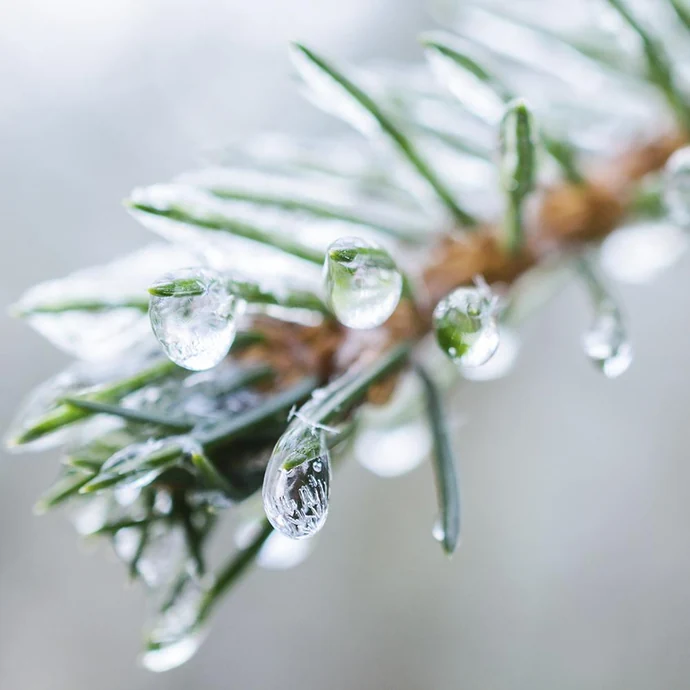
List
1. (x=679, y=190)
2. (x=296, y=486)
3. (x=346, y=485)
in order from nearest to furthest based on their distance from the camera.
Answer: (x=296, y=486), (x=679, y=190), (x=346, y=485)

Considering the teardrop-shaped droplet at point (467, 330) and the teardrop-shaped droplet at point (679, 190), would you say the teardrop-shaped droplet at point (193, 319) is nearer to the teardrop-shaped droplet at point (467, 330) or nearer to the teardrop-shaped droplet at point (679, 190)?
the teardrop-shaped droplet at point (467, 330)

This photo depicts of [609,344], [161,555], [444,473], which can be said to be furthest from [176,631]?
[609,344]

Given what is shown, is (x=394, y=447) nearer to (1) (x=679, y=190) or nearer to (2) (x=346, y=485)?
(1) (x=679, y=190)

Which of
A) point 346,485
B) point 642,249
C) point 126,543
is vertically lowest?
point 346,485

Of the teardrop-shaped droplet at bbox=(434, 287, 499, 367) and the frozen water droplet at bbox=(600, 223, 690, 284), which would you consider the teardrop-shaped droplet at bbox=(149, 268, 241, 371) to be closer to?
the teardrop-shaped droplet at bbox=(434, 287, 499, 367)

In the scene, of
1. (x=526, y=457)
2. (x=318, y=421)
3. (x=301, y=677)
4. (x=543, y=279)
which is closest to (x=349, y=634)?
(x=301, y=677)

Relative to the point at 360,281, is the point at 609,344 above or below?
below

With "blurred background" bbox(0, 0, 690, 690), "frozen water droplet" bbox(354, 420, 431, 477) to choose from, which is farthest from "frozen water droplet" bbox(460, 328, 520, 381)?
"blurred background" bbox(0, 0, 690, 690)

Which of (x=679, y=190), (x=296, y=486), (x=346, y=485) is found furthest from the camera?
(x=346, y=485)

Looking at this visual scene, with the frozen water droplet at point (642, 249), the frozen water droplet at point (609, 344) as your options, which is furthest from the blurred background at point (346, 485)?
the frozen water droplet at point (609, 344)
